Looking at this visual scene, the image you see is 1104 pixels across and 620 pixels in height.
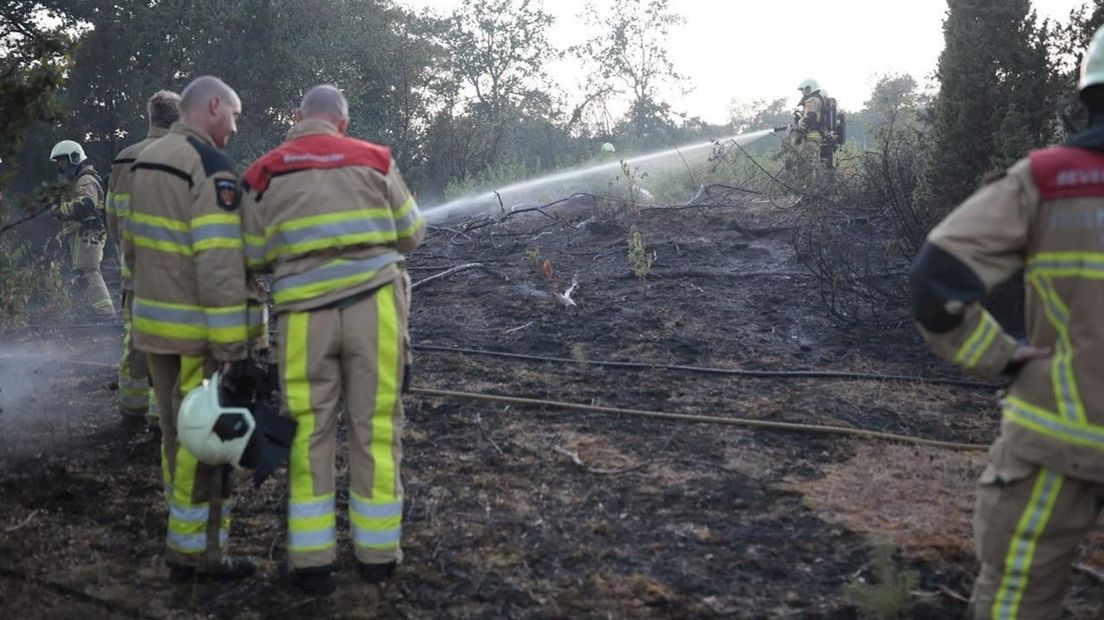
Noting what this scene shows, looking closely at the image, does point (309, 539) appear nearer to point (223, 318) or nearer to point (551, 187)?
point (223, 318)

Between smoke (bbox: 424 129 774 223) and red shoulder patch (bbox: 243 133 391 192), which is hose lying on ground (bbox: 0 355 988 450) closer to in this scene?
red shoulder patch (bbox: 243 133 391 192)

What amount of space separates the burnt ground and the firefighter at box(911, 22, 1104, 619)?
1.08 meters

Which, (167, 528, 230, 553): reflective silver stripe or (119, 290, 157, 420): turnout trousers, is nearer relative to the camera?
(167, 528, 230, 553): reflective silver stripe

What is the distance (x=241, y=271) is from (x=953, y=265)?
268 centimetres

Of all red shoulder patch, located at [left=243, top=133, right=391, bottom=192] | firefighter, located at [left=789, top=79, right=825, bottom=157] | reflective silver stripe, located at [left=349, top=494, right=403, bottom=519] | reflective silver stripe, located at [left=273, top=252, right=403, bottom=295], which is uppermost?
firefighter, located at [left=789, top=79, right=825, bottom=157]

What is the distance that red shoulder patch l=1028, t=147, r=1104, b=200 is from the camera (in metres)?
2.62

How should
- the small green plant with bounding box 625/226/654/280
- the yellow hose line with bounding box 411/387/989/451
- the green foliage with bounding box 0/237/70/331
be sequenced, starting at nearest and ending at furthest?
the yellow hose line with bounding box 411/387/989/451 < the small green plant with bounding box 625/226/654/280 < the green foliage with bounding box 0/237/70/331

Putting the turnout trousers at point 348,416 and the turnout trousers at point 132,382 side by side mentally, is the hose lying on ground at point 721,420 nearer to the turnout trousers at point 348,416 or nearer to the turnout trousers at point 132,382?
the turnout trousers at point 132,382

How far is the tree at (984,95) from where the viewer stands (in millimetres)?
7418

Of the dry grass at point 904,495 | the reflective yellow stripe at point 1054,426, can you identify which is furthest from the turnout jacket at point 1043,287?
the dry grass at point 904,495

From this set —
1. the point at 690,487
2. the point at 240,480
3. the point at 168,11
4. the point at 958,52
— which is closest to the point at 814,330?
the point at 958,52

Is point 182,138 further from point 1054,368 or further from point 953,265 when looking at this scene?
point 1054,368

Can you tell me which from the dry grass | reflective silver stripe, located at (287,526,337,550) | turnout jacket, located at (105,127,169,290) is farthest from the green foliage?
the dry grass

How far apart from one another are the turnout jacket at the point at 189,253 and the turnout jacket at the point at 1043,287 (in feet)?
8.57
